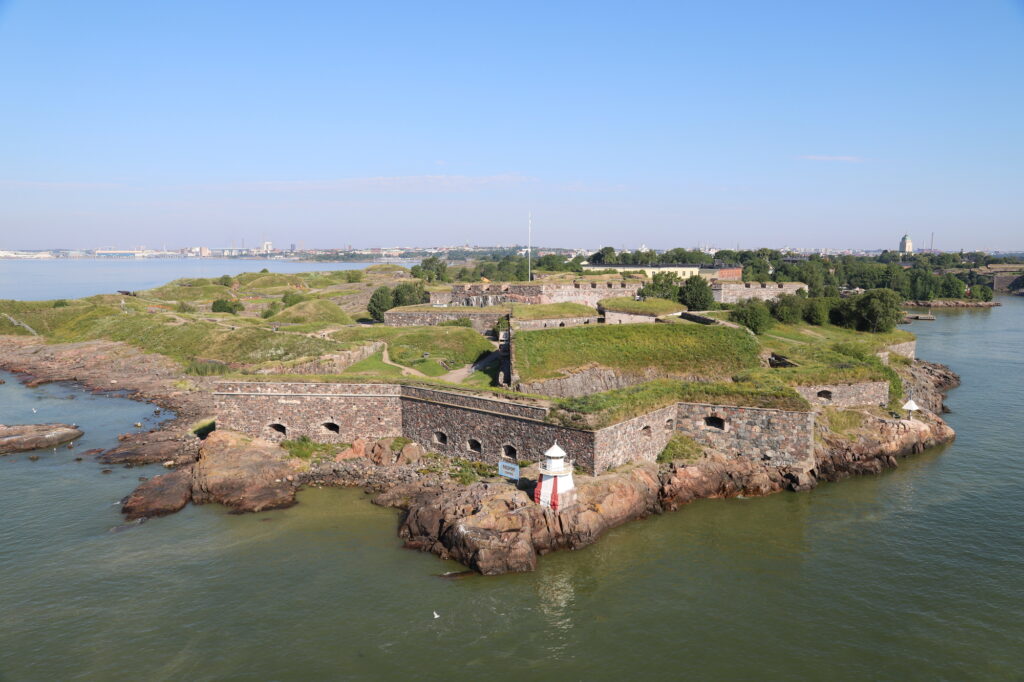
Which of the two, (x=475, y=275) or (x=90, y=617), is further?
(x=475, y=275)

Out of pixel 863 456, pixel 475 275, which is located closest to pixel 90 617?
pixel 863 456

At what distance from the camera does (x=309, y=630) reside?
15344mm

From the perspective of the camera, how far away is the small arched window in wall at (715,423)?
948 inches

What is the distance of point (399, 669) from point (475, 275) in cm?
10201

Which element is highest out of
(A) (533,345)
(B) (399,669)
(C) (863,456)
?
(A) (533,345)

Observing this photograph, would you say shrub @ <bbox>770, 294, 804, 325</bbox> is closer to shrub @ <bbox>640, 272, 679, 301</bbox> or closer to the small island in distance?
the small island in distance

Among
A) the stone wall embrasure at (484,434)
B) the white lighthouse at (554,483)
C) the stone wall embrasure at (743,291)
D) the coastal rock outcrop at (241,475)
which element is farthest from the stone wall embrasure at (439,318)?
the stone wall embrasure at (743,291)

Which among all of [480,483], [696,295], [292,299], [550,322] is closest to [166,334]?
[292,299]

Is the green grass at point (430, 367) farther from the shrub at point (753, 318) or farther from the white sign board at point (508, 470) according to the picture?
the shrub at point (753, 318)

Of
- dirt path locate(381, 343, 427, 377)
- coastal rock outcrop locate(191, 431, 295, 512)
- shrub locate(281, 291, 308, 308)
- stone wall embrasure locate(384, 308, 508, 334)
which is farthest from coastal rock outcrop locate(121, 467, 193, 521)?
shrub locate(281, 291, 308, 308)

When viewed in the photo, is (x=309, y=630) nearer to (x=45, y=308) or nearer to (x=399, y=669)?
(x=399, y=669)

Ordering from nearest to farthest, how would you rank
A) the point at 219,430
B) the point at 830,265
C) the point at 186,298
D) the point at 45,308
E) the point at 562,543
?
the point at 562,543 < the point at 219,430 < the point at 45,308 < the point at 186,298 < the point at 830,265

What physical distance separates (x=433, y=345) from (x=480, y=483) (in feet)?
51.2

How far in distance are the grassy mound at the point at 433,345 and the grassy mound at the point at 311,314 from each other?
834 inches
